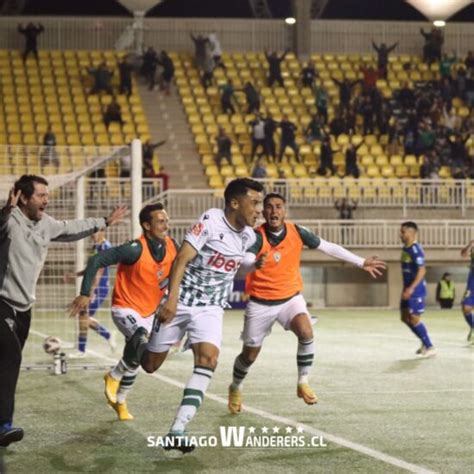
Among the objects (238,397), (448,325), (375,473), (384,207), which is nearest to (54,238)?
(238,397)

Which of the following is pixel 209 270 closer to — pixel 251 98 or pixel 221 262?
pixel 221 262

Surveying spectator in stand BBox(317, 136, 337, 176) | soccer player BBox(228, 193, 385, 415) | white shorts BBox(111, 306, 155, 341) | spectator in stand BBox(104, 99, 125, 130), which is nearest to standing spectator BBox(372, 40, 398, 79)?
spectator in stand BBox(317, 136, 337, 176)

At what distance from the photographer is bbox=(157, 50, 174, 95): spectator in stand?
4034 cm

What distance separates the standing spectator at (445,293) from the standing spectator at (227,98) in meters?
9.43

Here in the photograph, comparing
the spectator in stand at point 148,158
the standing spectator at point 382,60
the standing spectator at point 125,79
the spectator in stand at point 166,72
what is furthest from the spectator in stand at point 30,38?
the standing spectator at point 382,60

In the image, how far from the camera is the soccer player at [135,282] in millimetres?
10586

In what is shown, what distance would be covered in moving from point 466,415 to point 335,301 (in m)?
23.4

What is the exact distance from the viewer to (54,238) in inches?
374

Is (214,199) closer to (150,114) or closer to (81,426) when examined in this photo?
(150,114)

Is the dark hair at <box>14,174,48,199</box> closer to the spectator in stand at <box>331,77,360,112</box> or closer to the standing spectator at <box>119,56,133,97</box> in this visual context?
the standing spectator at <box>119,56,133,97</box>

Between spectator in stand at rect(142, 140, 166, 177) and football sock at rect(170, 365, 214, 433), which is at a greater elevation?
spectator in stand at rect(142, 140, 166, 177)

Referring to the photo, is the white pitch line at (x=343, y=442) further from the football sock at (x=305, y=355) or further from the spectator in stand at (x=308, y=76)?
the spectator in stand at (x=308, y=76)

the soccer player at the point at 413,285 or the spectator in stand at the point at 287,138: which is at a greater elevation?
the spectator in stand at the point at 287,138

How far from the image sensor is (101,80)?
39.2 metres
